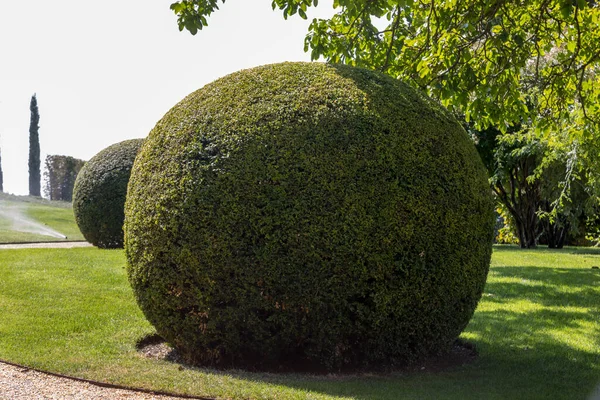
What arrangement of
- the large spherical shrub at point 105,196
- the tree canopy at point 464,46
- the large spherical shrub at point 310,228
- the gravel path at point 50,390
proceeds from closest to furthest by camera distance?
the gravel path at point 50,390
the large spherical shrub at point 310,228
the tree canopy at point 464,46
the large spherical shrub at point 105,196

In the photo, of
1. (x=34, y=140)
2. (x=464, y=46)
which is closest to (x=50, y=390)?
(x=464, y=46)

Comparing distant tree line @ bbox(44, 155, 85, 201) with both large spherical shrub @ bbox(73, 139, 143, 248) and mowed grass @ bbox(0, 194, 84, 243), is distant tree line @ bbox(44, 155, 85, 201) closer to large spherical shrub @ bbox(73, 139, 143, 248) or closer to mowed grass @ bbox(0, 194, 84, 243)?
mowed grass @ bbox(0, 194, 84, 243)

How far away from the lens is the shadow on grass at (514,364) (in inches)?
233

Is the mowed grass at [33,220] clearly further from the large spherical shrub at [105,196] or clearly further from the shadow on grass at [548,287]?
the shadow on grass at [548,287]

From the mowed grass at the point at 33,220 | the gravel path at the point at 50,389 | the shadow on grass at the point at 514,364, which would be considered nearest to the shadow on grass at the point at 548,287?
the shadow on grass at the point at 514,364

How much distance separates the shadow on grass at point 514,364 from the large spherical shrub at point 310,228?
1.11 feet

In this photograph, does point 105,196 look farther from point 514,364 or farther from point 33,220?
point 33,220

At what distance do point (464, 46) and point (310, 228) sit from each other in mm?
5027

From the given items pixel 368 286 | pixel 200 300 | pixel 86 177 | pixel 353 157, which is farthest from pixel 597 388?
pixel 86 177

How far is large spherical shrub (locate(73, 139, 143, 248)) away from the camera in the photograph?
736 inches

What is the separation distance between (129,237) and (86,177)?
13.3 meters

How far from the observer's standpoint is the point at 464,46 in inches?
370

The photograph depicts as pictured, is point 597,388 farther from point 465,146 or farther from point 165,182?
point 165,182

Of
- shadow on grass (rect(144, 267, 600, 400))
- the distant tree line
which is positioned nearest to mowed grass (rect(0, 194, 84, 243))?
the distant tree line
